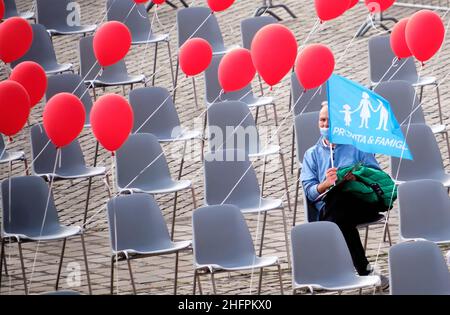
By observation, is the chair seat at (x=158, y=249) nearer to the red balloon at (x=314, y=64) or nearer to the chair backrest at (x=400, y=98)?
the red balloon at (x=314, y=64)

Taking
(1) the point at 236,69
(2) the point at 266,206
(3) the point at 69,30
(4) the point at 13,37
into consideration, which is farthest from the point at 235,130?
(3) the point at 69,30

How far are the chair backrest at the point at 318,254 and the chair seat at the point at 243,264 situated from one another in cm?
47

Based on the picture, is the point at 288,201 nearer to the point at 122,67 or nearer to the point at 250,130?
the point at 250,130

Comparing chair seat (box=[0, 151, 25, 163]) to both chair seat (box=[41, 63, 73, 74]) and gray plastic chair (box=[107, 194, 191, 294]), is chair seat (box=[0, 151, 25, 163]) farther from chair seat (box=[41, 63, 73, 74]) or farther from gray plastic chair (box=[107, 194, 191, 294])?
chair seat (box=[41, 63, 73, 74])

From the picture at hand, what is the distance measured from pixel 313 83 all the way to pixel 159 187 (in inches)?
64.6

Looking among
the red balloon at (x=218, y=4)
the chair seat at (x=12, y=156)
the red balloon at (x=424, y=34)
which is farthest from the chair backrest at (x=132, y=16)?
the red balloon at (x=424, y=34)

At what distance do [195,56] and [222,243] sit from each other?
289 cm

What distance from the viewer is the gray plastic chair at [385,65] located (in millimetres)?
12953

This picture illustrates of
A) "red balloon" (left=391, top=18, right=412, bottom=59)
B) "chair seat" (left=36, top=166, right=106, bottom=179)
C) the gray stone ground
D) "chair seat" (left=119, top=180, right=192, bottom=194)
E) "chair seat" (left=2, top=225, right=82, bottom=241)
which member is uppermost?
"red balloon" (left=391, top=18, right=412, bottom=59)

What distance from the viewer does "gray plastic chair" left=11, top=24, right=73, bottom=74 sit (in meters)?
13.8

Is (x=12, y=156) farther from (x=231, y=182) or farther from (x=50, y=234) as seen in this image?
(x=231, y=182)

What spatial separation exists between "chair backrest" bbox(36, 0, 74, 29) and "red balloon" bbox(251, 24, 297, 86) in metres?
5.30

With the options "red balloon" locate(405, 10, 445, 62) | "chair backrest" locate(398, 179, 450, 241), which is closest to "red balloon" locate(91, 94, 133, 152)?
"chair backrest" locate(398, 179, 450, 241)
